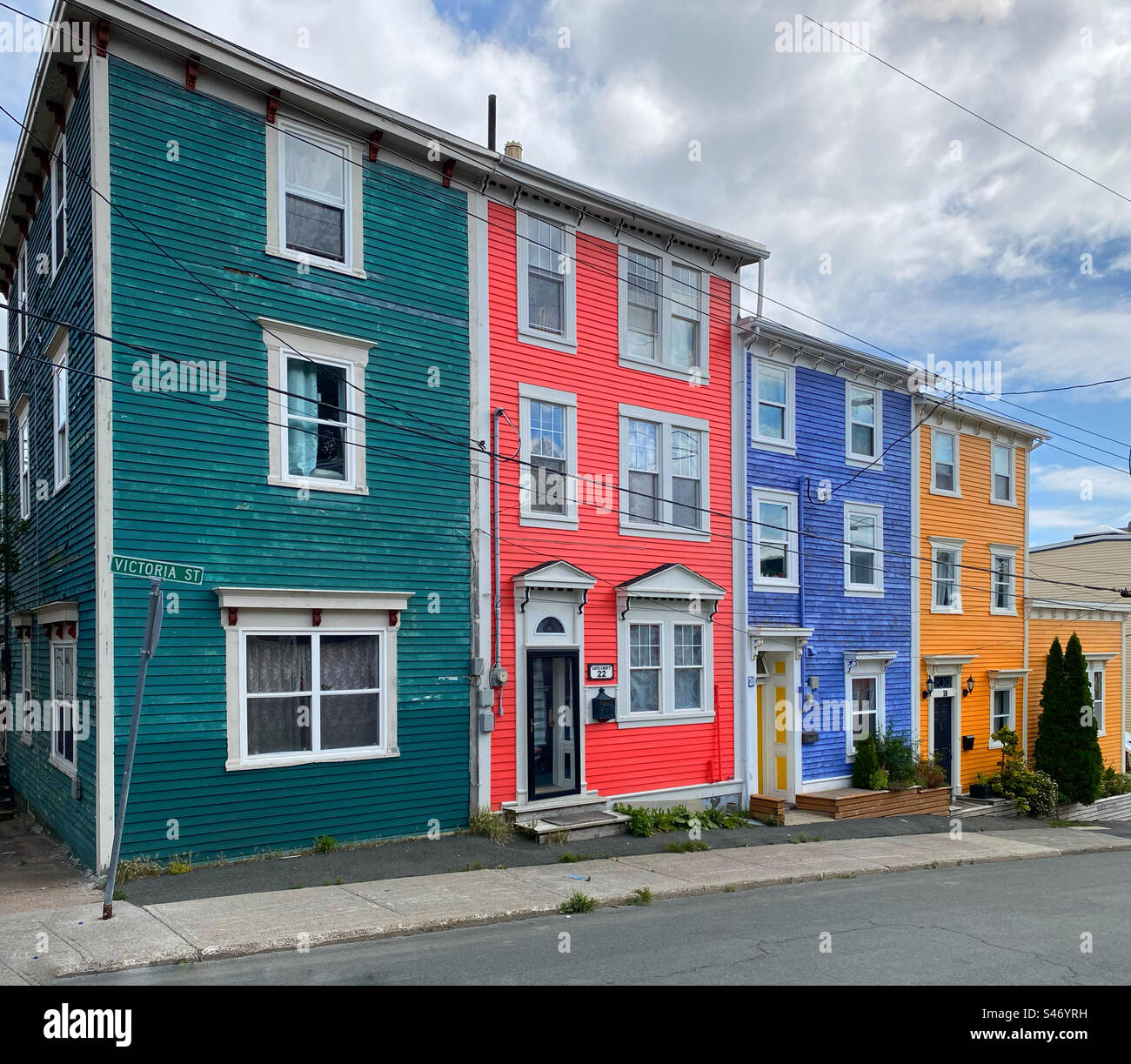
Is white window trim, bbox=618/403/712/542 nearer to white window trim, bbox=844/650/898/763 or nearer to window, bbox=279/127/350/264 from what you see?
white window trim, bbox=844/650/898/763

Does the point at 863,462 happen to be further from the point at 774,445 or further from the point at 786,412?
the point at 774,445

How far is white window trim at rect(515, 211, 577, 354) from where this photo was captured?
51.1 feet

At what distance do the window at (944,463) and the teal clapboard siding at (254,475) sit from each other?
13.7m

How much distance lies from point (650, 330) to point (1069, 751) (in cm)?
1549

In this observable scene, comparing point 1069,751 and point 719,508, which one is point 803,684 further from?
point 1069,751

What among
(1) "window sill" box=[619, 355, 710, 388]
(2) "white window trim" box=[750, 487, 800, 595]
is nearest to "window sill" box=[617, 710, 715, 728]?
(2) "white window trim" box=[750, 487, 800, 595]

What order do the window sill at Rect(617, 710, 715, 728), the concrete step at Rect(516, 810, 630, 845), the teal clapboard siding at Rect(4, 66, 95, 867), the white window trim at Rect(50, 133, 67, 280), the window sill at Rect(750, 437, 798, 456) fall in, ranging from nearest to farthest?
the teal clapboard siding at Rect(4, 66, 95, 867) < the white window trim at Rect(50, 133, 67, 280) < the concrete step at Rect(516, 810, 630, 845) < the window sill at Rect(617, 710, 715, 728) < the window sill at Rect(750, 437, 798, 456)

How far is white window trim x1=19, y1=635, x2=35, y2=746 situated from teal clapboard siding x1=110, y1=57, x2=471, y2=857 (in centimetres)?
581

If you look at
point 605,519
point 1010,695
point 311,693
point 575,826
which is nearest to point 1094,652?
point 1010,695

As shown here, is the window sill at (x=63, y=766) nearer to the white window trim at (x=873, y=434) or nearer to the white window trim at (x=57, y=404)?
the white window trim at (x=57, y=404)

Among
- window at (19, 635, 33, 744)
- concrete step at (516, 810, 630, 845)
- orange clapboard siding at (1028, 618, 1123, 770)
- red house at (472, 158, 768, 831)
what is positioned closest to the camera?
concrete step at (516, 810, 630, 845)
